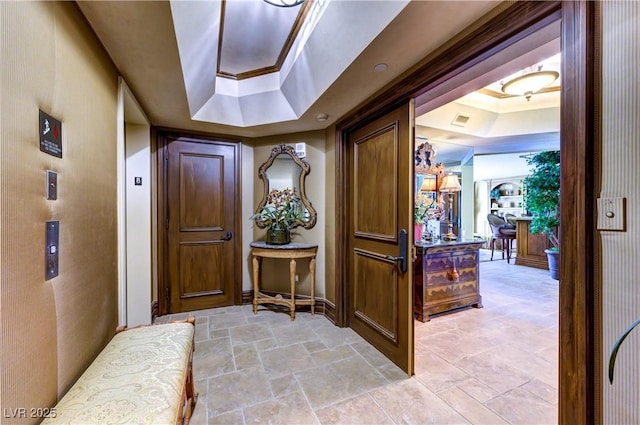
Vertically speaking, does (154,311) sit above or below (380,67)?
below

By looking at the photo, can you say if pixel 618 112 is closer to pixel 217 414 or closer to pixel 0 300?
pixel 0 300

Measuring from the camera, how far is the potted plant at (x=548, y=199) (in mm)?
4832

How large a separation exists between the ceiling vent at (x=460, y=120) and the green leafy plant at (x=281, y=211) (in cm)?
239

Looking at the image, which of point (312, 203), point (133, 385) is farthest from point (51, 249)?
point (312, 203)

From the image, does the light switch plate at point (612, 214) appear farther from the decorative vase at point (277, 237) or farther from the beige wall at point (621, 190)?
the decorative vase at point (277, 237)

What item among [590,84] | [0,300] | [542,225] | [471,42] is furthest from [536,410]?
[542,225]

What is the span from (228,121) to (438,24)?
7.35 ft

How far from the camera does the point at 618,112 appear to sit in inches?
37.7

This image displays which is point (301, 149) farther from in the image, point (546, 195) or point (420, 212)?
point (546, 195)

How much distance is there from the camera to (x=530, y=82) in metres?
2.83

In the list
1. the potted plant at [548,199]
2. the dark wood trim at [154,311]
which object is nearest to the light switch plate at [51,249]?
the dark wood trim at [154,311]

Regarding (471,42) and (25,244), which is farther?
(471,42)

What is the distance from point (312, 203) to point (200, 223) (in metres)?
1.40

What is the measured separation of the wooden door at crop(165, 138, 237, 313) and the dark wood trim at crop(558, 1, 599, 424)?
318 cm
